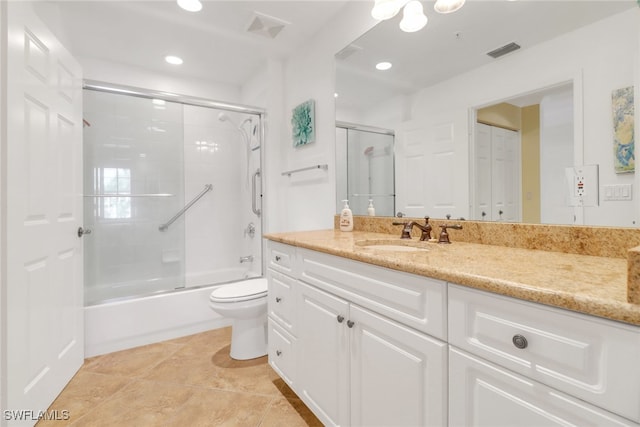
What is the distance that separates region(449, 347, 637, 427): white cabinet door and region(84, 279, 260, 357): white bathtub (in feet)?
7.14

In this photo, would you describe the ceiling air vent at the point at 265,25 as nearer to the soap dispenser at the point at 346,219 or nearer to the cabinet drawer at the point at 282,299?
the soap dispenser at the point at 346,219

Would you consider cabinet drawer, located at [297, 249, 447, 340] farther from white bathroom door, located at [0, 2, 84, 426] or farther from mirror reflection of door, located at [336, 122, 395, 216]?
white bathroom door, located at [0, 2, 84, 426]

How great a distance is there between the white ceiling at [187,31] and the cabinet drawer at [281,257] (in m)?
1.66

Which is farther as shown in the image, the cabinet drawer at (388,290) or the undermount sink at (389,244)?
the undermount sink at (389,244)

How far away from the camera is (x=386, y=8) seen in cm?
156

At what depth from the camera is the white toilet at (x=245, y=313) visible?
188 cm

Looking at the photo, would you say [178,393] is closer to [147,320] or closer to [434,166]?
[147,320]

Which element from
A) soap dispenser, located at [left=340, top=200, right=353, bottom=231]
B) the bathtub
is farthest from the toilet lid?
soap dispenser, located at [left=340, top=200, right=353, bottom=231]

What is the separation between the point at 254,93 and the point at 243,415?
287cm

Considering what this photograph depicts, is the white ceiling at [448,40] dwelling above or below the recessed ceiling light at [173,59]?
below

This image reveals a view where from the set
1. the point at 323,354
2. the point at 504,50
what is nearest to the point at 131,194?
the point at 323,354

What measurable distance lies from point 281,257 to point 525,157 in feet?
3.92

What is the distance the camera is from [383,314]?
940 mm

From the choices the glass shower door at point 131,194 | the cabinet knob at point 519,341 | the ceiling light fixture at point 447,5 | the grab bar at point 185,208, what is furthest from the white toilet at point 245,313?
the ceiling light fixture at point 447,5
